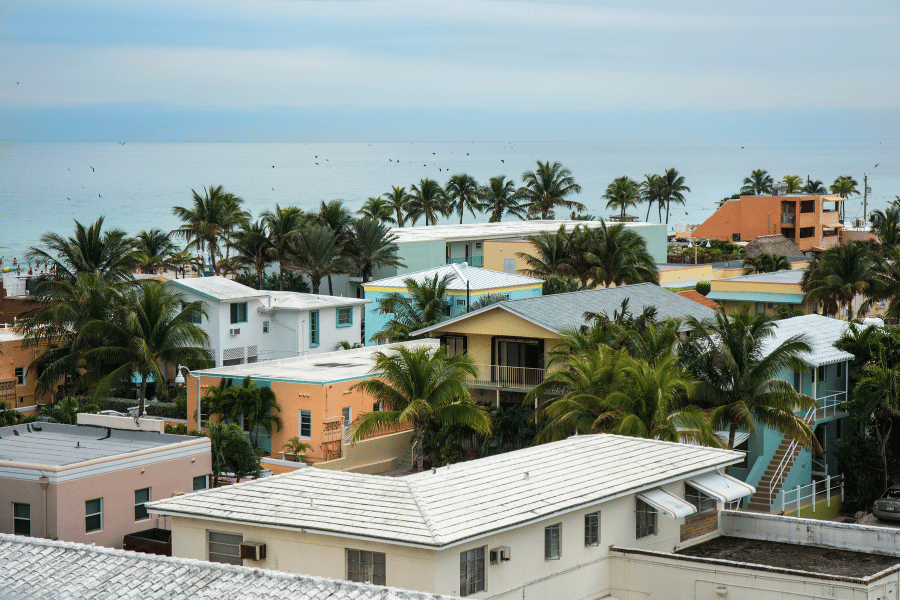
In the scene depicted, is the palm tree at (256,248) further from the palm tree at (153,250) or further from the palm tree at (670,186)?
the palm tree at (670,186)

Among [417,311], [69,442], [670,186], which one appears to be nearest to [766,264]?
[417,311]

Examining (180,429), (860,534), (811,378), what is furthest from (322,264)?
(860,534)

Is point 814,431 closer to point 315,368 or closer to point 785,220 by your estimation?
point 315,368

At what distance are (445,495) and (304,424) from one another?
2156cm

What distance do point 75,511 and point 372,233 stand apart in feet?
159

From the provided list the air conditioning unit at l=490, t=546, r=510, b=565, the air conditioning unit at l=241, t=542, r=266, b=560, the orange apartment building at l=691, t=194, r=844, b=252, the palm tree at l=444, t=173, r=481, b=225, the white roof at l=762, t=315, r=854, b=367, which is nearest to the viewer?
the air conditioning unit at l=490, t=546, r=510, b=565

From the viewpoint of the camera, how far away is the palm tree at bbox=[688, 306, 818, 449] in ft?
108

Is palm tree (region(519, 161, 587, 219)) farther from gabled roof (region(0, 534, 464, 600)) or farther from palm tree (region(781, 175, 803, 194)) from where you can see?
gabled roof (region(0, 534, 464, 600))

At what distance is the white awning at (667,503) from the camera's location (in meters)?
20.3

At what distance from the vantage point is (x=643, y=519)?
2102 cm

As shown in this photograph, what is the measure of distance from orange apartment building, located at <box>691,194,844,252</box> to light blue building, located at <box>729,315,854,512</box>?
61.3 metres

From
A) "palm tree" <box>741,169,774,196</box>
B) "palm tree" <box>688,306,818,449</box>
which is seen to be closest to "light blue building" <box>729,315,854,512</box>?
"palm tree" <box>688,306,818,449</box>

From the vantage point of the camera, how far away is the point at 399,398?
34.1 meters

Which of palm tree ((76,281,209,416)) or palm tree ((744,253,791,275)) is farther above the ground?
palm tree ((744,253,791,275))
